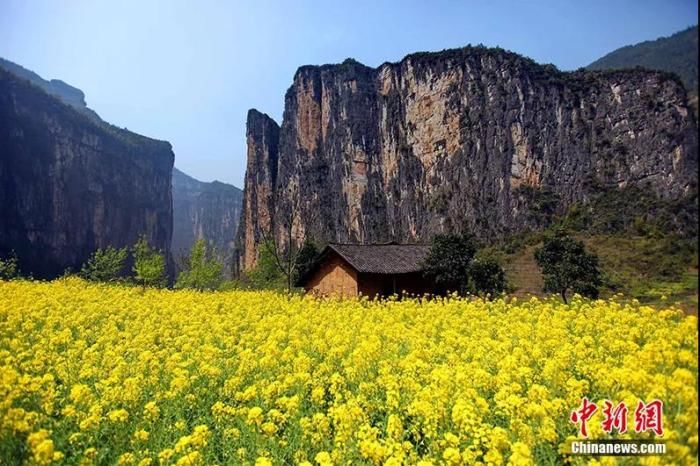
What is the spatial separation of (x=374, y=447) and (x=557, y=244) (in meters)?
27.0

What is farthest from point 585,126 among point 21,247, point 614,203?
point 21,247

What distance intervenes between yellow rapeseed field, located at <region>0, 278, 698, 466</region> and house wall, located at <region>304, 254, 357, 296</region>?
614 inches

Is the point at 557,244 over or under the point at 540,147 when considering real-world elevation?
under

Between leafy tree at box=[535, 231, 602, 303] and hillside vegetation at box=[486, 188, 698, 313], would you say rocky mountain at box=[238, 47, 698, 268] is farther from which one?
leafy tree at box=[535, 231, 602, 303]

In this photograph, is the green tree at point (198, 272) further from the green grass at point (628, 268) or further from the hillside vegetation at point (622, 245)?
the hillside vegetation at point (622, 245)

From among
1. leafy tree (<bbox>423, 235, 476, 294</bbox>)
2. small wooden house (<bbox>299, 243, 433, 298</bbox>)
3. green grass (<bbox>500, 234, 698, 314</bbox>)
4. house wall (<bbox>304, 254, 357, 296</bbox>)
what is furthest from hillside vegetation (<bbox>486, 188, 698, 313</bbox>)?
house wall (<bbox>304, 254, 357, 296</bbox>)

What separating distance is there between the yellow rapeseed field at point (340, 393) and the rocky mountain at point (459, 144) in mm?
56915

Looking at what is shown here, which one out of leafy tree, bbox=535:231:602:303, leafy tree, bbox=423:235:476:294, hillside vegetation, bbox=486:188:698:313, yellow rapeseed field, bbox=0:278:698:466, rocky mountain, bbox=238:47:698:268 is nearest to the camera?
yellow rapeseed field, bbox=0:278:698:466

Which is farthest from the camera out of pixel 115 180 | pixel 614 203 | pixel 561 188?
→ pixel 115 180

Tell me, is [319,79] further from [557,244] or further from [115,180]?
[557,244]

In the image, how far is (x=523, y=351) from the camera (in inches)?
279

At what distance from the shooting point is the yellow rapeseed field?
417 cm

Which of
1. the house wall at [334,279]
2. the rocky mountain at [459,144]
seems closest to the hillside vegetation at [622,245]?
the rocky mountain at [459,144]

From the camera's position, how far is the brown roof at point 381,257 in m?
25.5
